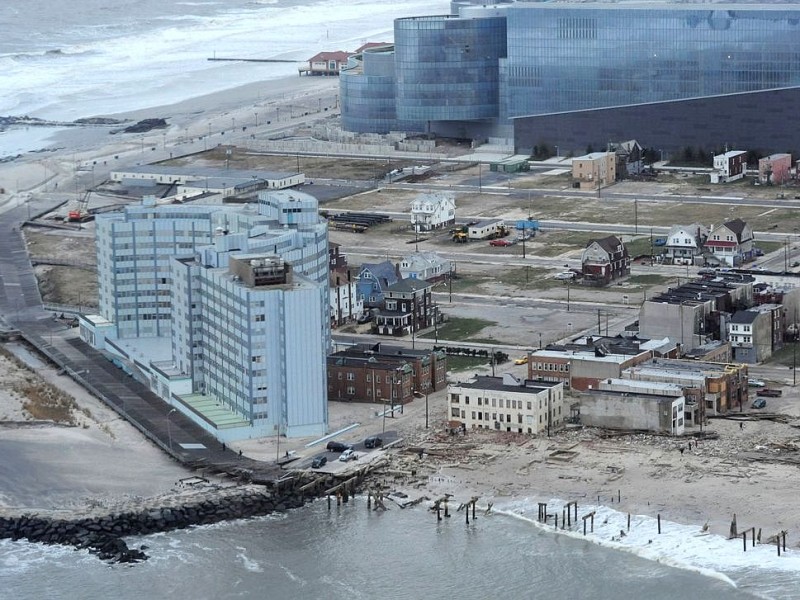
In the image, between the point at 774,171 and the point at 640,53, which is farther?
the point at 640,53

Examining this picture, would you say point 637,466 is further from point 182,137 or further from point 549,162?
point 182,137

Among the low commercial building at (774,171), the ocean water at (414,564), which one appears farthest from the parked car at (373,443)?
the low commercial building at (774,171)

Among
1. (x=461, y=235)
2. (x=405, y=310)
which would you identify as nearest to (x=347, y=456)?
(x=405, y=310)

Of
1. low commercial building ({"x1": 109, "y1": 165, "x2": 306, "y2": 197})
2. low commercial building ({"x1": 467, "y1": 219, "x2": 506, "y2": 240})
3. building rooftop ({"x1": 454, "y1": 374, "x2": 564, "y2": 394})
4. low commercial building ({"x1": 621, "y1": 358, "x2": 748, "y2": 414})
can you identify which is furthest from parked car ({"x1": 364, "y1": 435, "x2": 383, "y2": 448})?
low commercial building ({"x1": 109, "y1": 165, "x2": 306, "y2": 197})

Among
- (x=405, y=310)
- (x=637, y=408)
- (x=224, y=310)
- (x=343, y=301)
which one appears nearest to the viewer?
(x=637, y=408)

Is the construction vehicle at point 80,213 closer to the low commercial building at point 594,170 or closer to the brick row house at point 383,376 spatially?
the low commercial building at point 594,170

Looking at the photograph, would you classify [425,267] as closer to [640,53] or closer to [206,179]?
[206,179]

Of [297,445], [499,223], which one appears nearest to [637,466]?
[297,445]
